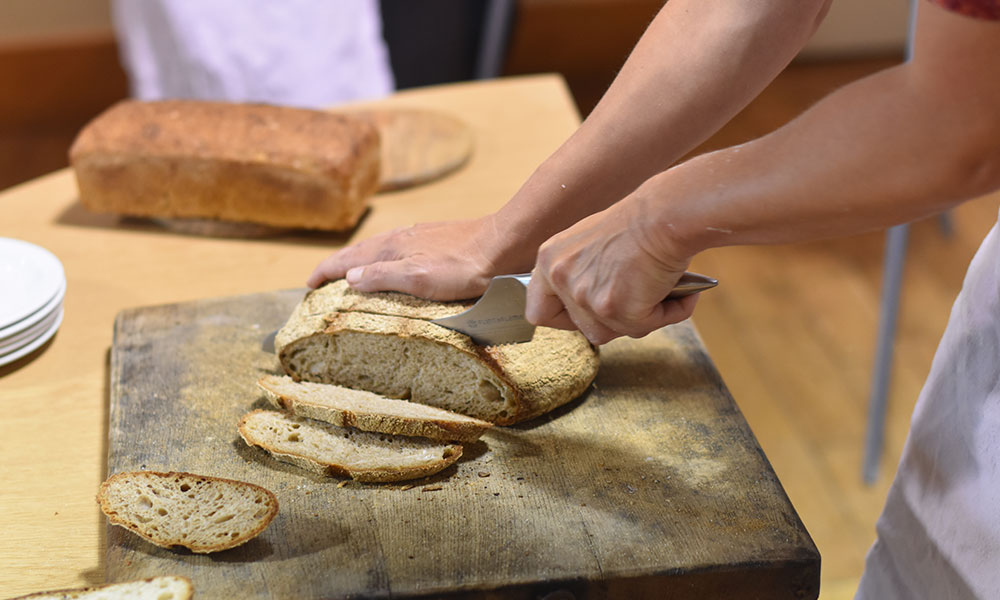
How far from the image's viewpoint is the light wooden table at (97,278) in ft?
3.71

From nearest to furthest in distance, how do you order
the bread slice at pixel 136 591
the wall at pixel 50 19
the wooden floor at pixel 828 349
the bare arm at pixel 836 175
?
1. the bare arm at pixel 836 175
2. the bread slice at pixel 136 591
3. the wooden floor at pixel 828 349
4. the wall at pixel 50 19

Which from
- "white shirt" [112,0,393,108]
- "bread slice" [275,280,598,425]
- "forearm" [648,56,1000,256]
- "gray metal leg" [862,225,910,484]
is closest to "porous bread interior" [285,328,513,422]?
"bread slice" [275,280,598,425]

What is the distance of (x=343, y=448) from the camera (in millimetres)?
1162

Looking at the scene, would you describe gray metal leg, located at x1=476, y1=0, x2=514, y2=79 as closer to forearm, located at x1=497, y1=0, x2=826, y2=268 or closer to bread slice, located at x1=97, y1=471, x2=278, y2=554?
forearm, located at x1=497, y1=0, x2=826, y2=268

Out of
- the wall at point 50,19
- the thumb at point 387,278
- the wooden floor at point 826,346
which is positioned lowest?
the wooden floor at point 826,346

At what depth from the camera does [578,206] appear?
4.19ft

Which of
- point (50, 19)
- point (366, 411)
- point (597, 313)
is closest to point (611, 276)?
point (597, 313)

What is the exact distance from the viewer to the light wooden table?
113 cm

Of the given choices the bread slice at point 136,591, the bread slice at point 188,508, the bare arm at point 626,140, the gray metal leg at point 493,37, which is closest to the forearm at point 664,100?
the bare arm at point 626,140

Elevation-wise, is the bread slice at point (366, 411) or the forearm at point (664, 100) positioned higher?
the forearm at point (664, 100)

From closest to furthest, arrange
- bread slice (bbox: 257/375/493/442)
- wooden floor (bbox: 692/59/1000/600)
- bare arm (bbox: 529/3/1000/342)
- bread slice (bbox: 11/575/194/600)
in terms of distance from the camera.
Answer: bare arm (bbox: 529/3/1000/342) < bread slice (bbox: 11/575/194/600) < bread slice (bbox: 257/375/493/442) < wooden floor (bbox: 692/59/1000/600)

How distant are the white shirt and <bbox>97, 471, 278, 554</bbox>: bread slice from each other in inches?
65.2

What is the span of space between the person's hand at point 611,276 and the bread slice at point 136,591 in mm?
489

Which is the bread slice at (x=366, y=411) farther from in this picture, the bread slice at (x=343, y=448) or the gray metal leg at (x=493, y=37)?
the gray metal leg at (x=493, y=37)
